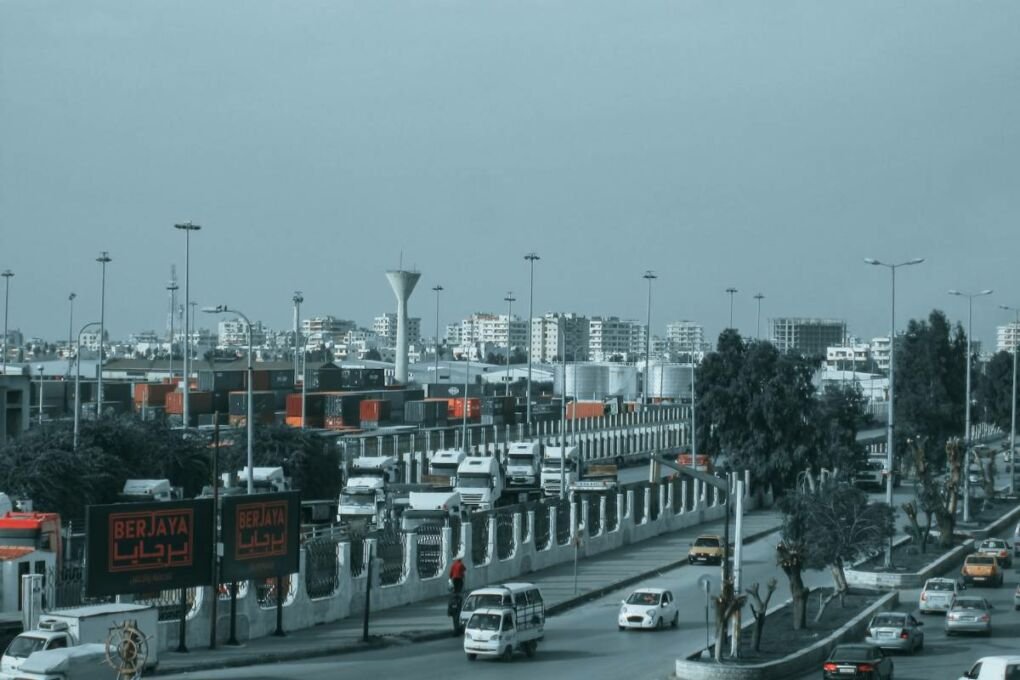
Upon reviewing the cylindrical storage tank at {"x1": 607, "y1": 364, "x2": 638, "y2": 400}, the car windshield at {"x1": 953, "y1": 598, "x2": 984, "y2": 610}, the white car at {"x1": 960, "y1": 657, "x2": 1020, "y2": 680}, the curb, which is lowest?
the curb

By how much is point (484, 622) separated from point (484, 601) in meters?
0.95

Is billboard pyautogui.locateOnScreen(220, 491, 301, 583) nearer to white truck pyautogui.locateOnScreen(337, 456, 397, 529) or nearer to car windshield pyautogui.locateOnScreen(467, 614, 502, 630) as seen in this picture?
car windshield pyautogui.locateOnScreen(467, 614, 502, 630)

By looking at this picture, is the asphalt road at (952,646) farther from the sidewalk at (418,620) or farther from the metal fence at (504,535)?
the metal fence at (504,535)

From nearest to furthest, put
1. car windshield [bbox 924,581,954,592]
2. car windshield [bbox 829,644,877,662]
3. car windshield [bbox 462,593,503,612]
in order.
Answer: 1. car windshield [bbox 829,644,877,662]
2. car windshield [bbox 462,593,503,612]
3. car windshield [bbox 924,581,954,592]

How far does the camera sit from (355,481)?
56.7 metres

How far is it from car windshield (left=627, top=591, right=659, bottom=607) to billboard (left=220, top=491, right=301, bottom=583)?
8.60m

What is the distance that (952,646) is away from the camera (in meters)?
33.4

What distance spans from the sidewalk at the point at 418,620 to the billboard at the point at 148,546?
1.60 metres

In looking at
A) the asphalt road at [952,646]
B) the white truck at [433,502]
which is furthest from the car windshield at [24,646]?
the white truck at [433,502]

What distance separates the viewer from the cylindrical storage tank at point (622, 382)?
165 meters

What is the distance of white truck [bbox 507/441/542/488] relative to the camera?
231 ft

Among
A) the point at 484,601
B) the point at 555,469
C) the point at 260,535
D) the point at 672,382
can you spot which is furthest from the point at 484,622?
the point at 672,382

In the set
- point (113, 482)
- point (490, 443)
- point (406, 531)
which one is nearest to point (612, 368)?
point (490, 443)

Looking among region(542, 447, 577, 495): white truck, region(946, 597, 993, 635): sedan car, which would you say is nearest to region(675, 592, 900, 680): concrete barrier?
region(946, 597, 993, 635): sedan car
